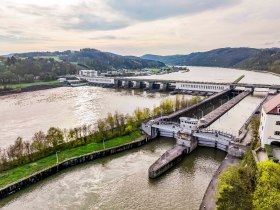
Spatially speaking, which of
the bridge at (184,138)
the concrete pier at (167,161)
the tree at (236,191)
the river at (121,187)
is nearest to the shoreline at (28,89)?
the bridge at (184,138)

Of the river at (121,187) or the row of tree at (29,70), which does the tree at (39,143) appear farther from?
Answer: the row of tree at (29,70)

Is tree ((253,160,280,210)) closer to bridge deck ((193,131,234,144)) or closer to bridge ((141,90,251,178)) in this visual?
bridge ((141,90,251,178))

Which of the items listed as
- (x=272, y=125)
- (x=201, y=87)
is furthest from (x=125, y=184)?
(x=201, y=87)

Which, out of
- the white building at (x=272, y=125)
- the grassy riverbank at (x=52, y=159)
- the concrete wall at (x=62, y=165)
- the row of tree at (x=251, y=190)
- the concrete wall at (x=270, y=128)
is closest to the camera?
the row of tree at (x=251, y=190)

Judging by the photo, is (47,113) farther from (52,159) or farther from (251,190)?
(251,190)

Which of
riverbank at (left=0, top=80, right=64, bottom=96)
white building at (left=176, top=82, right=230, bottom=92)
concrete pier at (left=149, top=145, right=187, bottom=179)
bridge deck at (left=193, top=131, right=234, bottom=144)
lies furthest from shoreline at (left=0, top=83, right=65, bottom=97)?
bridge deck at (left=193, top=131, right=234, bottom=144)

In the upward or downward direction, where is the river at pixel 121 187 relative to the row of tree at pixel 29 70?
downward
